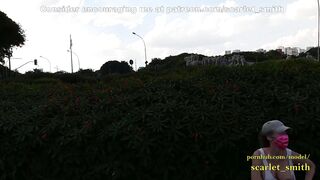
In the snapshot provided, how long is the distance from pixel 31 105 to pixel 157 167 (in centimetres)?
252

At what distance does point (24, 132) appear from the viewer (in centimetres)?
541

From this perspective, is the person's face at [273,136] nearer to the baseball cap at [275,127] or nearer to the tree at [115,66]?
the baseball cap at [275,127]

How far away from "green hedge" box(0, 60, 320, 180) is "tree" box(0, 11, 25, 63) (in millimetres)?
51362

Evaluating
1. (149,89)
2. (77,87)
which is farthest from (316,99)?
(77,87)

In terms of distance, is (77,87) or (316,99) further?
(77,87)

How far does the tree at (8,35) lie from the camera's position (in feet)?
181

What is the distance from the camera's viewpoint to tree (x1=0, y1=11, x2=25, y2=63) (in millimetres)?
55125

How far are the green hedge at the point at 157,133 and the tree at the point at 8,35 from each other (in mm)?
51362

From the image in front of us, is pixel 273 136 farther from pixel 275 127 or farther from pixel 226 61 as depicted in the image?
pixel 226 61

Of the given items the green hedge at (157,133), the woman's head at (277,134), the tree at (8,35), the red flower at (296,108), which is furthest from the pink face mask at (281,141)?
the tree at (8,35)

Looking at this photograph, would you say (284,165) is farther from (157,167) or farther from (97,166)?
(97,166)

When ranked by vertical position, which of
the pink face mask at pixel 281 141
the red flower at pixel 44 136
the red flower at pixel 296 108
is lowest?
the red flower at pixel 44 136

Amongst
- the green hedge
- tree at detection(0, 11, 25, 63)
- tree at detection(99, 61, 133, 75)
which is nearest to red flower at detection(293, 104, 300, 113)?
the green hedge

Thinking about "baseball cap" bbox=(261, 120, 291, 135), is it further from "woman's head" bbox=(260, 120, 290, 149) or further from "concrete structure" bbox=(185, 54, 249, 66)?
"concrete structure" bbox=(185, 54, 249, 66)
